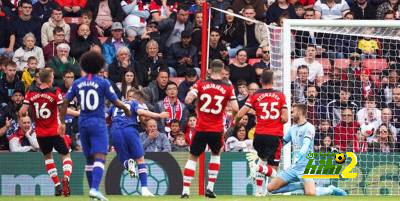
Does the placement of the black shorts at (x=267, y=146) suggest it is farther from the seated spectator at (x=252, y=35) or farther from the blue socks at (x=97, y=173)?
the seated spectator at (x=252, y=35)

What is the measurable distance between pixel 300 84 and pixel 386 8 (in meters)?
4.91

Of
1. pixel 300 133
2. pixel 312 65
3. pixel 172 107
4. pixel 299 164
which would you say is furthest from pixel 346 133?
pixel 172 107

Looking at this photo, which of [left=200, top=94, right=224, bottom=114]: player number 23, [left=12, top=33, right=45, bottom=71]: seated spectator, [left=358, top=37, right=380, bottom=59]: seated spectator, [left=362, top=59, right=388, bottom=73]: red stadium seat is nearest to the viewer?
[left=200, top=94, right=224, bottom=114]: player number 23

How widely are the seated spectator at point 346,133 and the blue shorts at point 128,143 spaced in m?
4.52

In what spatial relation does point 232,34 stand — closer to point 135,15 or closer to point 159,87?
point 135,15

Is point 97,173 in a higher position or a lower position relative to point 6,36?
lower

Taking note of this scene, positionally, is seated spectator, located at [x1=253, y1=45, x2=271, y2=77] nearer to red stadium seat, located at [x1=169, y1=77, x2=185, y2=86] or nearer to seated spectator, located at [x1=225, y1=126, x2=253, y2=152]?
red stadium seat, located at [x1=169, y1=77, x2=185, y2=86]

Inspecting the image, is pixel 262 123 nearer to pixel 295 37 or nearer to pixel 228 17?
pixel 295 37

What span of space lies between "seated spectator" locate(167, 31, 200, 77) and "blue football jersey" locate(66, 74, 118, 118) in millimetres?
8907

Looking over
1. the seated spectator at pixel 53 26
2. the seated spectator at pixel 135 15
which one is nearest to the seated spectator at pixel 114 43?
the seated spectator at pixel 135 15

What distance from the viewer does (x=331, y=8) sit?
27594mm

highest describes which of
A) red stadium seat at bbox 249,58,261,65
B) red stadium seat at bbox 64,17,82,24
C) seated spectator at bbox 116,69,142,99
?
red stadium seat at bbox 64,17,82,24

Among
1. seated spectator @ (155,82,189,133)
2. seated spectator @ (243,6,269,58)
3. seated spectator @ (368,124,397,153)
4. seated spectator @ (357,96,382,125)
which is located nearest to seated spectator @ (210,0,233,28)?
seated spectator @ (243,6,269,58)

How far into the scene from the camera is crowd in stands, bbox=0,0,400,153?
77.4ft
